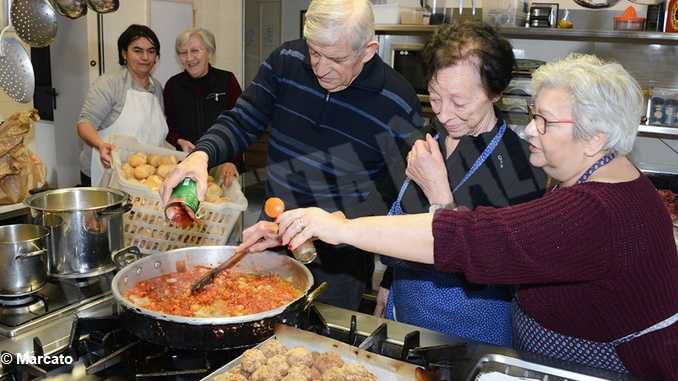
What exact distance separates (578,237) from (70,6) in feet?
6.15

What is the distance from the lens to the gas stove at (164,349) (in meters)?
1.15

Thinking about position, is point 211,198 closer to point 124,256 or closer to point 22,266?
point 124,256

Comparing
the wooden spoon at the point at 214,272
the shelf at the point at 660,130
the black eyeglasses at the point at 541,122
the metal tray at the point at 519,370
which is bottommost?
the metal tray at the point at 519,370

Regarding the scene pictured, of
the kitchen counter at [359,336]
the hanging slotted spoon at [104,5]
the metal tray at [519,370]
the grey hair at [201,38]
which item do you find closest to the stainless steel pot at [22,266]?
the kitchen counter at [359,336]

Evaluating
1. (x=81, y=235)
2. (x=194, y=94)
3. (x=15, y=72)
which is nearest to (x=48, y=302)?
→ (x=81, y=235)

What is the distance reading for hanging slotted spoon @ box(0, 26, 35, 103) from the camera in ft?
6.70

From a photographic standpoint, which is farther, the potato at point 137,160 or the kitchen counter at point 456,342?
the potato at point 137,160

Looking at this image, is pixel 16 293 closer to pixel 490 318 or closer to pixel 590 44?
pixel 490 318

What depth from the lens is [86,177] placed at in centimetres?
357

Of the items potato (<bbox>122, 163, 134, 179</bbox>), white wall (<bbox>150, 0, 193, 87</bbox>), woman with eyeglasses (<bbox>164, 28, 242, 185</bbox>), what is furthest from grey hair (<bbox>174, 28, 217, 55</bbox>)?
potato (<bbox>122, 163, 134, 179</bbox>)

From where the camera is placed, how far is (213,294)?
1.47m

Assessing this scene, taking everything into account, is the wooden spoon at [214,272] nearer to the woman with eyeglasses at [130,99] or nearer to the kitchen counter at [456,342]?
the kitchen counter at [456,342]

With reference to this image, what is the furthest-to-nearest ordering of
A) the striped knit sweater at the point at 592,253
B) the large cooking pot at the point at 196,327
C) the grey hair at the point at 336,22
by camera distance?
1. the grey hair at the point at 336,22
2. the large cooking pot at the point at 196,327
3. the striped knit sweater at the point at 592,253

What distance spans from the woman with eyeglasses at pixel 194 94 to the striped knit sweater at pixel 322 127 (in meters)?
1.43
